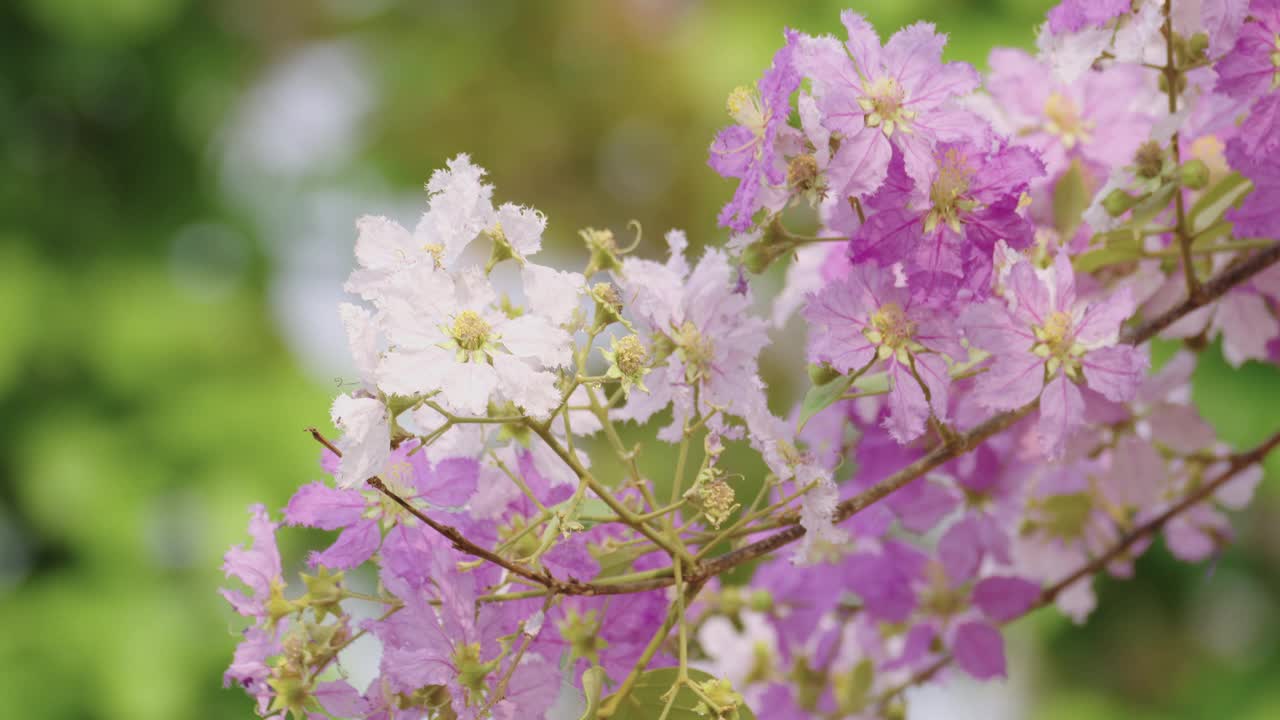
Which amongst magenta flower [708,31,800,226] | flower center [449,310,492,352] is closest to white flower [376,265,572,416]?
flower center [449,310,492,352]

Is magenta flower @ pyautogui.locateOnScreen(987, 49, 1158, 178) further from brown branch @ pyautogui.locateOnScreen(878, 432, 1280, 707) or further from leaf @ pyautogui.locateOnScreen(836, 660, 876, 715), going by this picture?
leaf @ pyautogui.locateOnScreen(836, 660, 876, 715)

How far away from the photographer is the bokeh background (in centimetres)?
321

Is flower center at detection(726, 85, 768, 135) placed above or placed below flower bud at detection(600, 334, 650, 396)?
above

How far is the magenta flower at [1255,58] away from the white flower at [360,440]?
41 cm

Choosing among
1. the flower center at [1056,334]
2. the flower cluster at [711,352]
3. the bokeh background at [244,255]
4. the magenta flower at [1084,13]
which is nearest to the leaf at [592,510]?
the flower cluster at [711,352]

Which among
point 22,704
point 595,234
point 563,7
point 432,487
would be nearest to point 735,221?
point 595,234

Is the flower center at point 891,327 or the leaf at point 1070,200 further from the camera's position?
the leaf at point 1070,200

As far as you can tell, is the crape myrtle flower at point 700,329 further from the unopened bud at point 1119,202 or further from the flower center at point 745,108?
the unopened bud at point 1119,202

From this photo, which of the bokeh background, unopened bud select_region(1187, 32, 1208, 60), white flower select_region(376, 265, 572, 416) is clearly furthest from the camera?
the bokeh background

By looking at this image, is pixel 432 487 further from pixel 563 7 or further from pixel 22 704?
pixel 563 7

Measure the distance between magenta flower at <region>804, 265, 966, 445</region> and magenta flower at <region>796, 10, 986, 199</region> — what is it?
4cm

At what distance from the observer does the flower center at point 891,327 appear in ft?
1.78

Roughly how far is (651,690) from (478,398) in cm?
17

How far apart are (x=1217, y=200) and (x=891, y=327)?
238 mm
